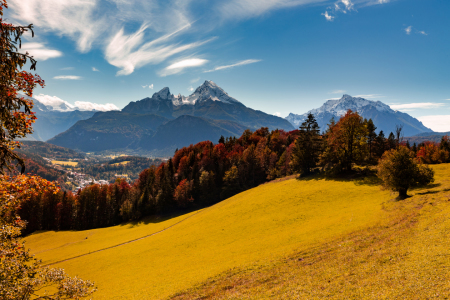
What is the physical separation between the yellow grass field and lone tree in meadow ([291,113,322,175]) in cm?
1293

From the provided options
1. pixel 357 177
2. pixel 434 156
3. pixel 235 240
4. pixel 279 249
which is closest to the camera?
A: pixel 279 249

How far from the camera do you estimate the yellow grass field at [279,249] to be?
61.6 feet

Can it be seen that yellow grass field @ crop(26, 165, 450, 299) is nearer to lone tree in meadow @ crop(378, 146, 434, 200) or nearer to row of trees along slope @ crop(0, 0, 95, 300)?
lone tree in meadow @ crop(378, 146, 434, 200)

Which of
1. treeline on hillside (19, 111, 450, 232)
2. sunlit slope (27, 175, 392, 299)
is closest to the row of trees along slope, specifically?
sunlit slope (27, 175, 392, 299)

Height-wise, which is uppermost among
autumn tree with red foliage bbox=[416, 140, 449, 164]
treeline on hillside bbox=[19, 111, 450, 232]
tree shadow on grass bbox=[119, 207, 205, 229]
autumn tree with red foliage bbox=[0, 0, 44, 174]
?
autumn tree with red foliage bbox=[0, 0, 44, 174]

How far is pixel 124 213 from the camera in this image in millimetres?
91688

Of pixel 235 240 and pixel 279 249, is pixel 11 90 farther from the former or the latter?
pixel 235 240

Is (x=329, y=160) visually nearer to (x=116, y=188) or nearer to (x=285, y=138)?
(x=285, y=138)

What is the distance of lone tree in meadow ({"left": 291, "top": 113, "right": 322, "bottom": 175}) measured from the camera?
222 feet

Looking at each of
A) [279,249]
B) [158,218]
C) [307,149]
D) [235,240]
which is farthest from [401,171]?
[158,218]

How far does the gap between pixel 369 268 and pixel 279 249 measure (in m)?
12.2

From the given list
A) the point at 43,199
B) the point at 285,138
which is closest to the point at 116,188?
the point at 43,199

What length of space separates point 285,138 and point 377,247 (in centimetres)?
9265

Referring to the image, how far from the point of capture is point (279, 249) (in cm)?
2803
